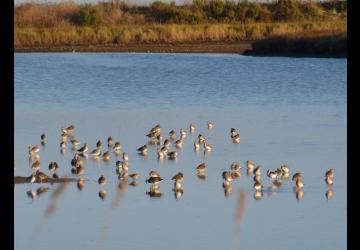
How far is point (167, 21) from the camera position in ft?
187

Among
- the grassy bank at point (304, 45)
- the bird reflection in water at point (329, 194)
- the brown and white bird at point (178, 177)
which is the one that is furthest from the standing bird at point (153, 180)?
the grassy bank at point (304, 45)

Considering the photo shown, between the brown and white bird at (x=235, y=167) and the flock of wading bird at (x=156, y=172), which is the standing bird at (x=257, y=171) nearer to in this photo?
the flock of wading bird at (x=156, y=172)

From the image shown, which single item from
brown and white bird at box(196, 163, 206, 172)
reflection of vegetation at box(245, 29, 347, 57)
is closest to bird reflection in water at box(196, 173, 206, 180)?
brown and white bird at box(196, 163, 206, 172)

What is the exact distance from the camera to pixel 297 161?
15242 millimetres

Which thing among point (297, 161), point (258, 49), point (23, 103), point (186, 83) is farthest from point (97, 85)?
point (297, 161)

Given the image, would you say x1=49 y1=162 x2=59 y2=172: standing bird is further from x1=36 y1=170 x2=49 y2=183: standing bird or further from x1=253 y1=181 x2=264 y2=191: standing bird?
x1=253 y1=181 x2=264 y2=191: standing bird

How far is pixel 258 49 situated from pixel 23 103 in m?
17.7

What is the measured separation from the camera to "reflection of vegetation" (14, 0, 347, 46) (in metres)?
46.2

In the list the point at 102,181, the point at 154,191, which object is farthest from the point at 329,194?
the point at 102,181

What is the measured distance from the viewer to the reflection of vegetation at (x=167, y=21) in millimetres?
46156

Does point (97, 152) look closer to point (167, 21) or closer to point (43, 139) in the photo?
point (43, 139)

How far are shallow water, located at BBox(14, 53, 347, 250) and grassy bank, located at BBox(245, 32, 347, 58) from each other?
155 cm

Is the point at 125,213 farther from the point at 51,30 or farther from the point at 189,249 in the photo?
the point at 51,30

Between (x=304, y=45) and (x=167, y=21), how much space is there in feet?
60.1
